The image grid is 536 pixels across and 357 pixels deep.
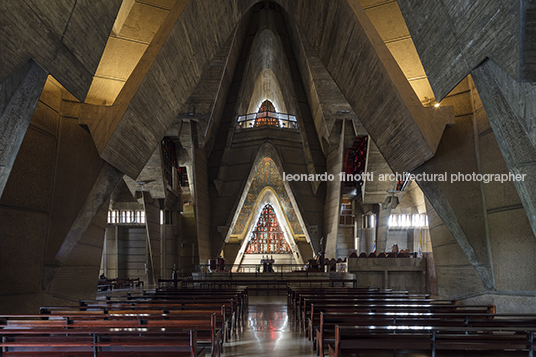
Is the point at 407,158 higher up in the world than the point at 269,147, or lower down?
lower down

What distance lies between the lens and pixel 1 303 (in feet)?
21.0

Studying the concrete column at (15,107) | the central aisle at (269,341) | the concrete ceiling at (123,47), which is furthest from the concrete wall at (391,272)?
the concrete column at (15,107)

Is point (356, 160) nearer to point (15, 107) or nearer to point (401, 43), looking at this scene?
point (401, 43)

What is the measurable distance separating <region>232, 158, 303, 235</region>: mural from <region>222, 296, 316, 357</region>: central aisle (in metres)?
17.1

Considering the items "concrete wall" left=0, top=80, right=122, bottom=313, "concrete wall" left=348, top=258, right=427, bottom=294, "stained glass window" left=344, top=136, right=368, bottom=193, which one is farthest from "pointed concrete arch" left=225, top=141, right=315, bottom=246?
"concrete wall" left=0, top=80, right=122, bottom=313

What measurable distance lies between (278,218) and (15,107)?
23370 millimetres

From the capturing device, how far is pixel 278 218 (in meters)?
27.6

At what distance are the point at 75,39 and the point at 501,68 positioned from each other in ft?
18.4

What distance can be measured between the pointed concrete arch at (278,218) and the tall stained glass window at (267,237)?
1.55 feet

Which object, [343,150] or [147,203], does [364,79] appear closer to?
[343,150]

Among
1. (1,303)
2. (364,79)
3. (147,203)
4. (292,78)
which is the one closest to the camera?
(1,303)

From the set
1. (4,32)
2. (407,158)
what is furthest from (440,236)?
(4,32)

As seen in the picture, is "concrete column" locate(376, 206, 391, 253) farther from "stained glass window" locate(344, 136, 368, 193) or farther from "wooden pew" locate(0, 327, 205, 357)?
"wooden pew" locate(0, 327, 205, 357)

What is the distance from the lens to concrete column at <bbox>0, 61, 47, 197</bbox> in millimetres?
4758
